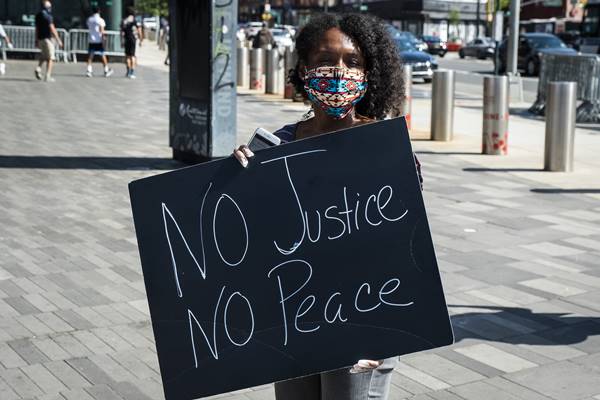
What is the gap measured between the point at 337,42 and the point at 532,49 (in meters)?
33.5

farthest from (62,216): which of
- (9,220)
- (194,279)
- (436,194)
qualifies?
(194,279)

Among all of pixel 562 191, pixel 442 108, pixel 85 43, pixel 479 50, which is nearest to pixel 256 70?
pixel 442 108

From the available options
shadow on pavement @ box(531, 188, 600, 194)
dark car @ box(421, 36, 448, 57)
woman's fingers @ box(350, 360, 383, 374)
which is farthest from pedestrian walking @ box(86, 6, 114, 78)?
dark car @ box(421, 36, 448, 57)

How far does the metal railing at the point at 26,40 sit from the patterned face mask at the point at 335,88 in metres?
29.5

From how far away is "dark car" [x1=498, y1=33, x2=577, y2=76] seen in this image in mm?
34312

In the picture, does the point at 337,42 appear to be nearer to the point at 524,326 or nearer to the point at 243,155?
the point at 243,155

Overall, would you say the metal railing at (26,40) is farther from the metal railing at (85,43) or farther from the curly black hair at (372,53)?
the curly black hair at (372,53)

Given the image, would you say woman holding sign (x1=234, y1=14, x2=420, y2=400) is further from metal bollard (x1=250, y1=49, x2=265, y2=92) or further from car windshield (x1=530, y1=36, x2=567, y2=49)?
car windshield (x1=530, y1=36, x2=567, y2=49)

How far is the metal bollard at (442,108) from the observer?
13.7 meters

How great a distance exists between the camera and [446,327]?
2807 millimetres

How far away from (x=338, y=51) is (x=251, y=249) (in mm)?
672

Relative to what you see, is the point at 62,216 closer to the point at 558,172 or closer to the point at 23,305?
the point at 23,305

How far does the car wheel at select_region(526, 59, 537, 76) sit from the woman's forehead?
32.8 metres

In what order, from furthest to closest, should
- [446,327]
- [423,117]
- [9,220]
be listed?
[423,117] < [9,220] < [446,327]
